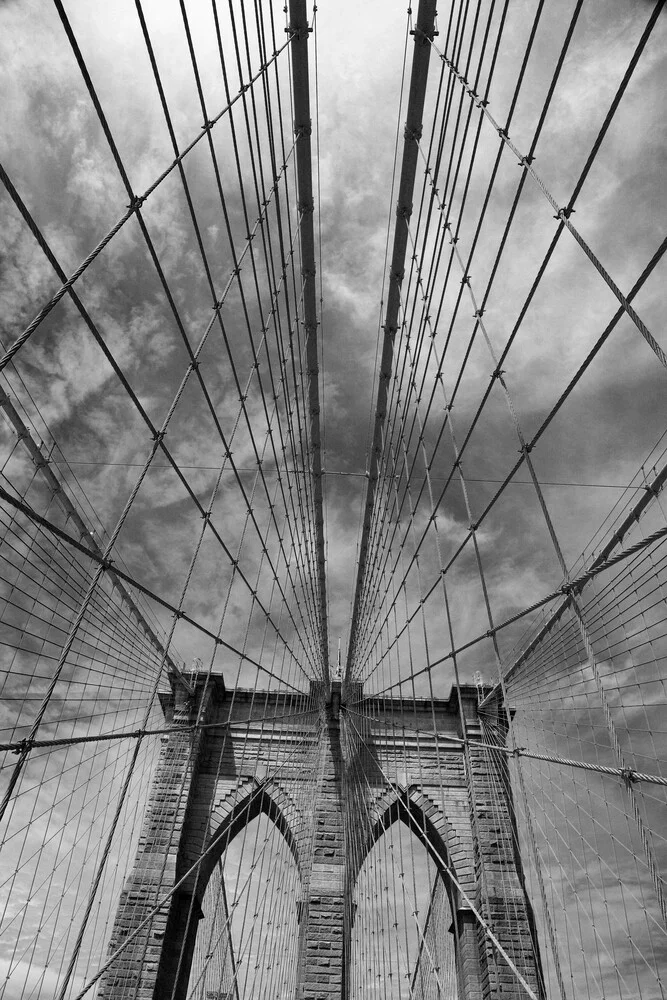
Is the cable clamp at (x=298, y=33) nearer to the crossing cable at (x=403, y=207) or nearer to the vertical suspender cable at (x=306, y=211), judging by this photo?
the vertical suspender cable at (x=306, y=211)

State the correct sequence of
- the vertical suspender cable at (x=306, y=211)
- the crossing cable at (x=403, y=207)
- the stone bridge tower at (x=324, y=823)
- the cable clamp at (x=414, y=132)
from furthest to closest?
the stone bridge tower at (x=324, y=823) < the cable clamp at (x=414, y=132) < the vertical suspender cable at (x=306, y=211) < the crossing cable at (x=403, y=207)

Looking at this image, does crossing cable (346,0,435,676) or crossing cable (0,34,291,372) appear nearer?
crossing cable (0,34,291,372)

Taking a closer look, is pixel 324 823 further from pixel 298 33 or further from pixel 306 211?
pixel 298 33

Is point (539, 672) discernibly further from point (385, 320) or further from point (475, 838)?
point (475, 838)

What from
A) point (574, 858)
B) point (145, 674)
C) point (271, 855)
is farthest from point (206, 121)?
point (271, 855)

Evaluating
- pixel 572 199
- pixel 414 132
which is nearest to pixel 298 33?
pixel 414 132

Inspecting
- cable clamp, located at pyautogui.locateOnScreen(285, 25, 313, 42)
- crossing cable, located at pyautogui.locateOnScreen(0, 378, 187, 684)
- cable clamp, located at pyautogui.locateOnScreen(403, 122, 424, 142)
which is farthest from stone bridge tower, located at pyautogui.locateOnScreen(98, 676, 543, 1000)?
cable clamp, located at pyautogui.locateOnScreen(285, 25, 313, 42)

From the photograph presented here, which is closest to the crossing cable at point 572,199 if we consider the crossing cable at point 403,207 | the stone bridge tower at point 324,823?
the crossing cable at point 403,207

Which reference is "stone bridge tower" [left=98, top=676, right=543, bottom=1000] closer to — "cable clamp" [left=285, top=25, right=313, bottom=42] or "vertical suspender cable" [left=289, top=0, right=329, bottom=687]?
"vertical suspender cable" [left=289, top=0, right=329, bottom=687]
